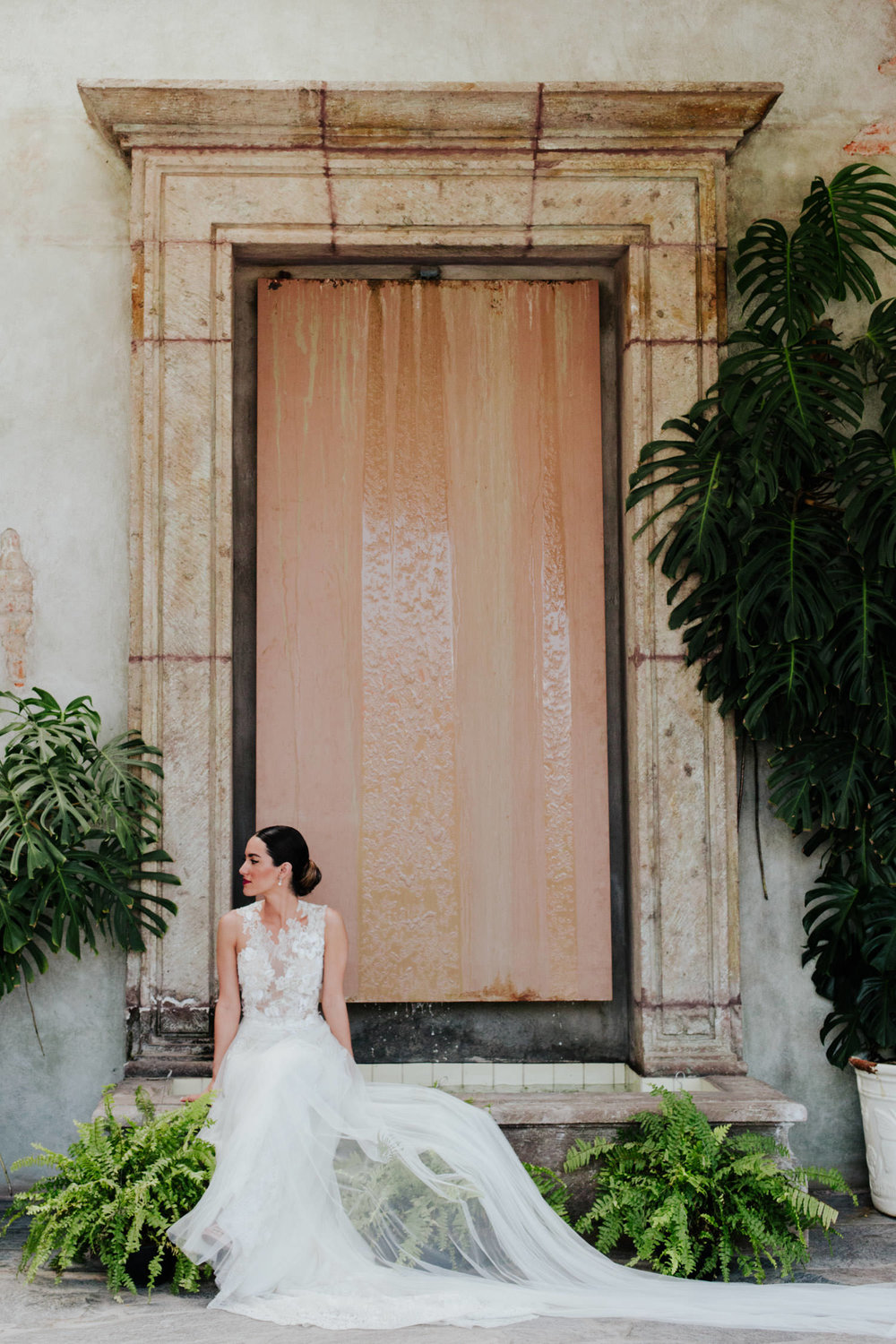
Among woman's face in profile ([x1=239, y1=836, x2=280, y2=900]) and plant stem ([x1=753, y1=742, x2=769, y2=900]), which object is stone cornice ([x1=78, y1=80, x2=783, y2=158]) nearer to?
plant stem ([x1=753, y1=742, x2=769, y2=900])

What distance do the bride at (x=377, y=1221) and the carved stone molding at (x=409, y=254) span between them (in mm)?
811

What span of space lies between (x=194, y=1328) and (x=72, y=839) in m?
1.70

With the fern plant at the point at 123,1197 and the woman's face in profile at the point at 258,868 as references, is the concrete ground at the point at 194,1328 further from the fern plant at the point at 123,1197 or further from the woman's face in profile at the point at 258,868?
the woman's face in profile at the point at 258,868

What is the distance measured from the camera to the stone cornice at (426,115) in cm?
446

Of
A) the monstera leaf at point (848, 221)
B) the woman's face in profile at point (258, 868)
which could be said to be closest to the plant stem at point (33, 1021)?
the woman's face in profile at point (258, 868)

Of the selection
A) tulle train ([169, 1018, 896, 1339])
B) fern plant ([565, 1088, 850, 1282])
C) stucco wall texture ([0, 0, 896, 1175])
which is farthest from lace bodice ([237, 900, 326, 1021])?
fern plant ([565, 1088, 850, 1282])

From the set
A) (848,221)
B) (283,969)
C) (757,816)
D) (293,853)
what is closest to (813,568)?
(757,816)

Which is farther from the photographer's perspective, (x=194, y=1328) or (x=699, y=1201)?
(x=699, y=1201)

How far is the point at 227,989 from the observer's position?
13.1 ft

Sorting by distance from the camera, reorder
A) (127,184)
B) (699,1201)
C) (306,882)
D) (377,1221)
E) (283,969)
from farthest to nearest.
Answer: (127,184)
(306,882)
(283,969)
(699,1201)
(377,1221)

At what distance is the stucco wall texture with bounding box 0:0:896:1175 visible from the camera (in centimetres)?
467

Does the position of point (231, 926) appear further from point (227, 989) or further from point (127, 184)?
point (127, 184)

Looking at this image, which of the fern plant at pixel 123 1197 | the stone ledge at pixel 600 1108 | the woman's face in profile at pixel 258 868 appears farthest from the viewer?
the woman's face in profile at pixel 258 868

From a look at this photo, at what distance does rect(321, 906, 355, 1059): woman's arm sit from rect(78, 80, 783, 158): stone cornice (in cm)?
296
